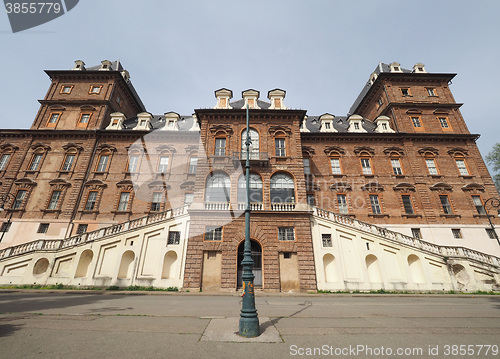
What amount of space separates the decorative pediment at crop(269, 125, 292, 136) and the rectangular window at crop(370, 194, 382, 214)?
11319 millimetres

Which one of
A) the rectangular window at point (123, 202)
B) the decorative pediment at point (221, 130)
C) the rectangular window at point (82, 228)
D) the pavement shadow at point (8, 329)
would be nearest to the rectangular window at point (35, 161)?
the rectangular window at point (82, 228)

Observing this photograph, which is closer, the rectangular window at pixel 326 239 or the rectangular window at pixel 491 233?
the rectangular window at pixel 326 239

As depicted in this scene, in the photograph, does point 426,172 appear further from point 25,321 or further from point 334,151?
point 25,321

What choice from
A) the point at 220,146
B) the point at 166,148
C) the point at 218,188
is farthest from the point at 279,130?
the point at 166,148

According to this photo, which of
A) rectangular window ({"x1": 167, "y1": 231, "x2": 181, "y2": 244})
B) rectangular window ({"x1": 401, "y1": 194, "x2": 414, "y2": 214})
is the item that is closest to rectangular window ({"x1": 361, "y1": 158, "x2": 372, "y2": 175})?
rectangular window ({"x1": 401, "y1": 194, "x2": 414, "y2": 214})

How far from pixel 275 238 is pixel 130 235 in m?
11.4

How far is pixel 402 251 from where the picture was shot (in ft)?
55.2

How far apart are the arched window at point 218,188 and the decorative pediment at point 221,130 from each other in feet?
14.0

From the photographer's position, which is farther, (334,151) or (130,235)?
(334,151)

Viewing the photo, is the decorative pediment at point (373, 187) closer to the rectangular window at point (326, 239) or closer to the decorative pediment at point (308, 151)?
the decorative pediment at point (308, 151)

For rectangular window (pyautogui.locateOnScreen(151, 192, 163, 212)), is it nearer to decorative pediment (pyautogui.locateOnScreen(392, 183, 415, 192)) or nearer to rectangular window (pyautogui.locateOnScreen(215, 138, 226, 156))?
rectangular window (pyautogui.locateOnScreen(215, 138, 226, 156))

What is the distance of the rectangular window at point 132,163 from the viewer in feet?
78.8

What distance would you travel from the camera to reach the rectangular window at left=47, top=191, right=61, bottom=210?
22438 mm

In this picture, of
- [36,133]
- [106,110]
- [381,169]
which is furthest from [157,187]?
[381,169]
